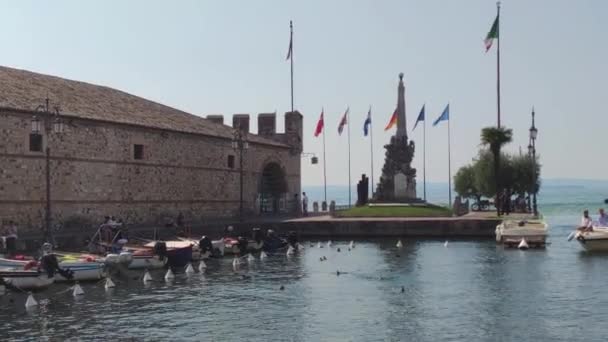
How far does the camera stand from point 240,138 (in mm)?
44781

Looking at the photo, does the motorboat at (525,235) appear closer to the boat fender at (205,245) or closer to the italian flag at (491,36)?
the boat fender at (205,245)

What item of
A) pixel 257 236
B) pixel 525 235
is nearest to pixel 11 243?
pixel 257 236

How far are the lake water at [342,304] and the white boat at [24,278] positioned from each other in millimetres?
348

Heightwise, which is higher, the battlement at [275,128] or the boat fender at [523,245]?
the battlement at [275,128]

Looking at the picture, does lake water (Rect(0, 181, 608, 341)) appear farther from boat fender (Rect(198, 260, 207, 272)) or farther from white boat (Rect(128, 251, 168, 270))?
white boat (Rect(128, 251, 168, 270))

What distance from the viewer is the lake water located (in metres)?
18.3

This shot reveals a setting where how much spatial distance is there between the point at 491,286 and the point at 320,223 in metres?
23.8

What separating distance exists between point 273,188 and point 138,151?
64.5 ft

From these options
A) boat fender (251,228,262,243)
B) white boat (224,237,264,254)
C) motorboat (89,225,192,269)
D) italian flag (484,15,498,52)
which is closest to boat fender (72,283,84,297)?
motorboat (89,225,192,269)

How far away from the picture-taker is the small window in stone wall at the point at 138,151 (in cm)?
4369

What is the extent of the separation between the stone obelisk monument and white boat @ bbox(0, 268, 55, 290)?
1423 inches

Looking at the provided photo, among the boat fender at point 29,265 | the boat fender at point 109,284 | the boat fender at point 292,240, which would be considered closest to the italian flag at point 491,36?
the boat fender at point 292,240

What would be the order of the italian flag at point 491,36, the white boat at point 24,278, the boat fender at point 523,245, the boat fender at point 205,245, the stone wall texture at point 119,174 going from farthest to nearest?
1. the italian flag at point 491,36
2. the boat fender at point 523,245
3. the stone wall texture at point 119,174
4. the boat fender at point 205,245
5. the white boat at point 24,278

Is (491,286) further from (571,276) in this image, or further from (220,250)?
(220,250)
